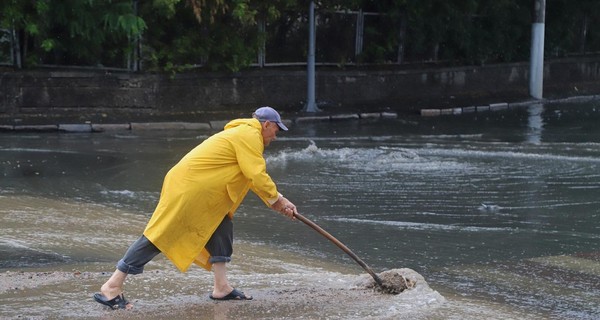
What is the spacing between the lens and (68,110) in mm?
19625

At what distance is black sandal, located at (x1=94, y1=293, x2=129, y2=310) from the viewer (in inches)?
264

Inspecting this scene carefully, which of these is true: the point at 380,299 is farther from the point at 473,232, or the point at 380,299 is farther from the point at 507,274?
the point at 473,232

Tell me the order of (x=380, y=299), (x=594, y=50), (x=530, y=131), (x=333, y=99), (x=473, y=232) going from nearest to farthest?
(x=380, y=299) → (x=473, y=232) → (x=530, y=131) → (x=333, y=99) → (x=594, y=50)

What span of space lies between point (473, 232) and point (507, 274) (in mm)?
1703

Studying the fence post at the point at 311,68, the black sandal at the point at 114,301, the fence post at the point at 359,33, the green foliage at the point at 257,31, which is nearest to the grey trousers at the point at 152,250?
the black sandal at the point at 114,301

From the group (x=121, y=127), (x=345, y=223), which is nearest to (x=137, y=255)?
(x=345, y=223)

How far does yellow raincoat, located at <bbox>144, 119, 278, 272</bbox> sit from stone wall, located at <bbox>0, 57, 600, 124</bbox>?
40.6 ft

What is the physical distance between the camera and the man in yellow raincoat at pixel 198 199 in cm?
666

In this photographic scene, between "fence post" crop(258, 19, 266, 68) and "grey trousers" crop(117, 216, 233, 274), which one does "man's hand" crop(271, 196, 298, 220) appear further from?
"fence post" crop(258, 19, 266, 68)

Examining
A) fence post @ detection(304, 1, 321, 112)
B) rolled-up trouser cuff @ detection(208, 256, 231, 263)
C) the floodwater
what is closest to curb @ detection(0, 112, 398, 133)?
the floodwater

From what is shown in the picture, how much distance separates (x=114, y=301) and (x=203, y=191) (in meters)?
0.96

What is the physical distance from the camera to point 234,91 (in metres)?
21.5

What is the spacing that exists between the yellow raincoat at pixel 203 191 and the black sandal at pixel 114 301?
0.44 meters

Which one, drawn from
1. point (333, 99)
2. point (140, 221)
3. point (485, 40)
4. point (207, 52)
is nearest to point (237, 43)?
point (207, 52)
